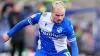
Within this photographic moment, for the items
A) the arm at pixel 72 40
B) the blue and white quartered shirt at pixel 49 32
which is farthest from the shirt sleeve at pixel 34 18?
the arm at pixel 72 40

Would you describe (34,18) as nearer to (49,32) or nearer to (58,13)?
(49,32)

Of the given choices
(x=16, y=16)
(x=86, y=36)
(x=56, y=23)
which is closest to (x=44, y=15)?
(x=56, y=23)

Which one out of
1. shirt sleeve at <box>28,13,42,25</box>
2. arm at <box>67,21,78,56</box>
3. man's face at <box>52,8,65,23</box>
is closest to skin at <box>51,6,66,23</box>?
man's face at <box>52,8,65,23</box>

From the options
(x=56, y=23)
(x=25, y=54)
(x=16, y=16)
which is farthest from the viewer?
(x=25, y=54)

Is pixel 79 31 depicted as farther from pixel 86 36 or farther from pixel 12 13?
pixel 12 13

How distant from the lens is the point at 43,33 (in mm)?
10344

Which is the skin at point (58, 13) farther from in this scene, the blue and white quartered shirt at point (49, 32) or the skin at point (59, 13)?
the blue and white quartered shirt at point (49, 32)

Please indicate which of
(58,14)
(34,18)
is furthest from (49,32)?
(58,14)

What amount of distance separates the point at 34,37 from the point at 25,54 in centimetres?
79

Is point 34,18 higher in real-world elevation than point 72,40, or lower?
higher

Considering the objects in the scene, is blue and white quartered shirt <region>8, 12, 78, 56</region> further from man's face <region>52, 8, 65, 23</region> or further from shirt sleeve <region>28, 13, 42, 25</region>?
man's face <region>52, 8, 65, 23</region>

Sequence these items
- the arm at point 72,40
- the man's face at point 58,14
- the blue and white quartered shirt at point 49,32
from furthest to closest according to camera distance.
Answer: the blue and white quartered shirt at point 49,32
the arm at point 72,40
the man's face at point 58,14

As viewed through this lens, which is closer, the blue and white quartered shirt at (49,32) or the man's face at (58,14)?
the man's face at (58,14)

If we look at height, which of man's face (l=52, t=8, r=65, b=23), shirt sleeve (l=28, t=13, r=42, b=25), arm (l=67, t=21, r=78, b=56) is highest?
man's face (l=52, t=8, r=65, b=23)
